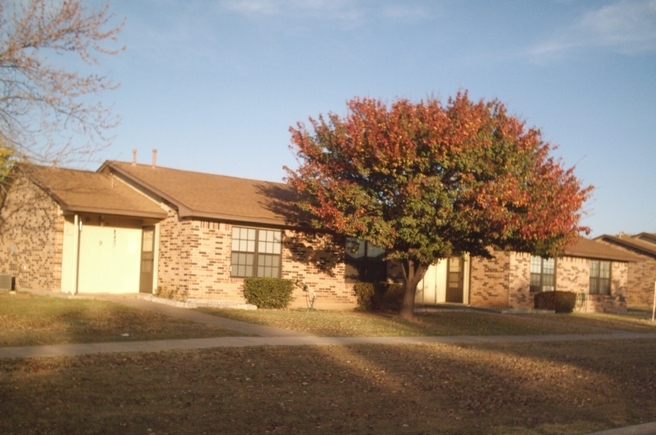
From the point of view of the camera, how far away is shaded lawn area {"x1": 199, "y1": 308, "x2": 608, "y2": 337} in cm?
1811

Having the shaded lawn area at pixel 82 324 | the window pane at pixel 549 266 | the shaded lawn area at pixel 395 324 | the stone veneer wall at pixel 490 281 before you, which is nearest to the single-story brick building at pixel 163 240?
the shaded lawn area at pixel 395 324

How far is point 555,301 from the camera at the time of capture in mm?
29297

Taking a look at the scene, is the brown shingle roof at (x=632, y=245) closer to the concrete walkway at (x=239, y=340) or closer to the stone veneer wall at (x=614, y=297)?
the stone veneer wall at (x=614, y=297)

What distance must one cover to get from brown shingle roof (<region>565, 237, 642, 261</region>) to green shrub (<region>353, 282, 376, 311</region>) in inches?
390

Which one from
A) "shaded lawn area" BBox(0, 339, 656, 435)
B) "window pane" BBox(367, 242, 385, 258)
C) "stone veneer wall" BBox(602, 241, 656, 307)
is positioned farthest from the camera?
"stone veneer wall" BBox(602, 241, 656, 307)

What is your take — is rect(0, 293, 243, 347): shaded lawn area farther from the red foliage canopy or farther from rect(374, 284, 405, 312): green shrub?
rect(374, 284, 405, 312): green shrub

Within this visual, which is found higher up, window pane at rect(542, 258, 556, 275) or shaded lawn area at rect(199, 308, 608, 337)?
window pane at rect(542, 258, 556, 275)

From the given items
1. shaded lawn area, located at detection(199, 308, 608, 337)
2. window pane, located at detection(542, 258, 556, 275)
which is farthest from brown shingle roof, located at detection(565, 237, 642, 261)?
shaded lawn area, located at detection(199, 308, 608, 337)

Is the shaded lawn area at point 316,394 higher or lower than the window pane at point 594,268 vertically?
lower

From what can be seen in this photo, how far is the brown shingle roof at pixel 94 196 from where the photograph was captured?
71.7 ft

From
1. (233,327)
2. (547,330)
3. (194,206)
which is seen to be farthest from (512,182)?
(194,206)

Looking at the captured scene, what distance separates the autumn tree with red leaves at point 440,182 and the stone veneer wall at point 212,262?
3217 mm

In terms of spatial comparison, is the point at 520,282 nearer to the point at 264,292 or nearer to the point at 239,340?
the point at 264,292

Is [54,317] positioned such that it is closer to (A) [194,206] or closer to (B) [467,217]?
(A) [194,206]
